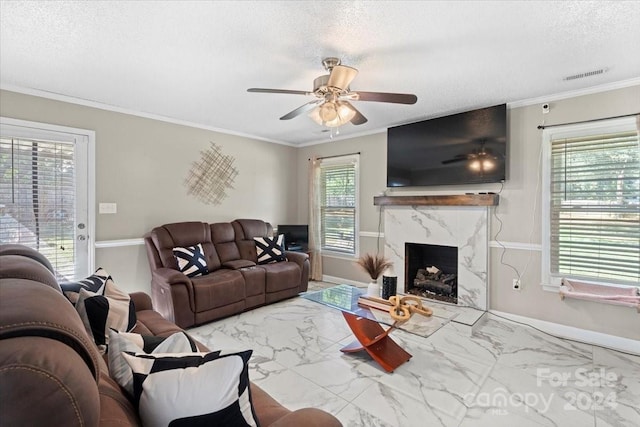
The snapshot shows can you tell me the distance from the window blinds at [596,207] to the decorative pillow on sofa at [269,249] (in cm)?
324

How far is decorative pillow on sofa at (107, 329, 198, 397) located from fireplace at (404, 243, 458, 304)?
3479 mm

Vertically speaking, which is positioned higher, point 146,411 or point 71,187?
point 71,187

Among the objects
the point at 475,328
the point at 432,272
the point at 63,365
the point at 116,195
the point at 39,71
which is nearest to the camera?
the point at 63,365

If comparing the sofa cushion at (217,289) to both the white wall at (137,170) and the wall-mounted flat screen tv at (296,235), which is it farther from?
the wall-mounted flat screen tv at (296,235)

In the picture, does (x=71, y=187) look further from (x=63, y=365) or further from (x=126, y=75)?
(x=63, y=365)

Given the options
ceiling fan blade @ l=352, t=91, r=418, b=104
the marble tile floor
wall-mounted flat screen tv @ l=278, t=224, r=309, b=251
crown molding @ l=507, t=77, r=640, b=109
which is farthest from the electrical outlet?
wall-mounted flat screen tv @ l=278, t=224, r=309, b=251

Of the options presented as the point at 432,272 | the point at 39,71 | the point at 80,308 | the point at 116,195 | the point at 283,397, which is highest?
the point at 39,71

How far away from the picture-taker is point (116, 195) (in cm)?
369

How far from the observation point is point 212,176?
15.1 feet

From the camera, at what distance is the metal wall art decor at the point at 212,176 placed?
4398mm

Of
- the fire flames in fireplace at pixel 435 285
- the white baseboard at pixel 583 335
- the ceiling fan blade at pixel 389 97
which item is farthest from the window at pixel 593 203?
the ceiling fan blade at pixel 389 97

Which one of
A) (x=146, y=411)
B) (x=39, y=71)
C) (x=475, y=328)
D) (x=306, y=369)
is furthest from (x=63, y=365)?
(x=475, y=328)

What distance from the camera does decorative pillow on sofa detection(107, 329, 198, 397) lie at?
3.40 ft

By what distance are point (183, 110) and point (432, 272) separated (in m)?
3.82
